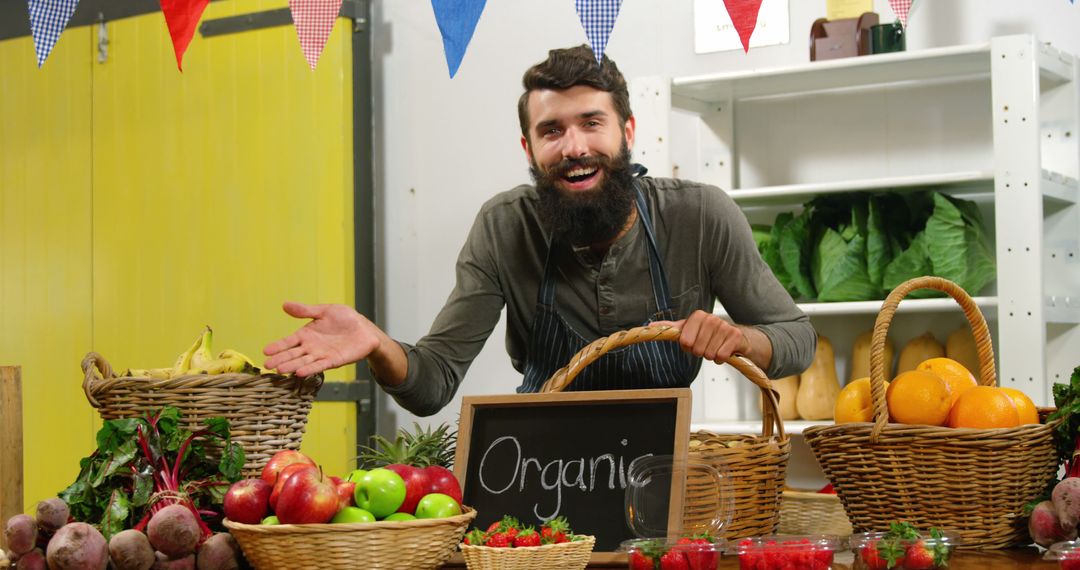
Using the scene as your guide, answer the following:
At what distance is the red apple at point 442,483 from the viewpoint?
1.50 metres

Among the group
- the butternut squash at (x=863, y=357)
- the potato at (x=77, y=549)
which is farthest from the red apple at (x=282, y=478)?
the butternut squash at (x=863, y=357)

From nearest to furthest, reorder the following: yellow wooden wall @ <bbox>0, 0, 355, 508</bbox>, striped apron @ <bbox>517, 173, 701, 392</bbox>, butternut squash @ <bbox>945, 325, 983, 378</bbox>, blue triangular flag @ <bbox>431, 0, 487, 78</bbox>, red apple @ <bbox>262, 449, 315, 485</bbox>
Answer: red apple @ <bbox>262, 449, 315, 485</bbox>, striped apron @ <bbox>517, 173, 701, 392</bbox>, blue triangular flag @ <bbox>431, 0, 487, 78</bbox>, butternut squash @ <bbox>945, 325, 983, 378</bbox>, yellow wooden wall @ <bbox>0, 0, 355, 508</bbox>

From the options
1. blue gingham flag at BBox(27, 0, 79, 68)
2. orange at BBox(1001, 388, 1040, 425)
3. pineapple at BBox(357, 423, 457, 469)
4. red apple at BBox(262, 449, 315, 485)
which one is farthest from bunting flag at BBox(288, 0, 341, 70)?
orange at BBox(1001, 388, 1040, 425)

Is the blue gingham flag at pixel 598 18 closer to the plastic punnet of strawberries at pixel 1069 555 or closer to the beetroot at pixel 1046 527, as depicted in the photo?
the beetroot at pixel 1046 527

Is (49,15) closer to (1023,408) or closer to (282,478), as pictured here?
(282,478)

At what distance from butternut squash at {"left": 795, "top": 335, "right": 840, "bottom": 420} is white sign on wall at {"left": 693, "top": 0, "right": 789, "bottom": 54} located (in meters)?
1.06

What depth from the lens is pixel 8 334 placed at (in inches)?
191

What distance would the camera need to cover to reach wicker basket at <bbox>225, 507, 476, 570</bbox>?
1372mm

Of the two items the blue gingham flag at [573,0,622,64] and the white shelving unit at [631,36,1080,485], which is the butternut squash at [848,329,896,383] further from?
the blue gingham flag at [573,0,622,64]

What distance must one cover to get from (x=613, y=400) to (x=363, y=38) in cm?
308

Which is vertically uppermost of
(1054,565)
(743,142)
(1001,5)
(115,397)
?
(1001,5)

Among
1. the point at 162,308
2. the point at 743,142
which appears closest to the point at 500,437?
the point at 743,142

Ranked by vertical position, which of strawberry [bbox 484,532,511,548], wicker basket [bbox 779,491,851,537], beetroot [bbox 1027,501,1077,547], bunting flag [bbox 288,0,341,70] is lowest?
wicker basket [bbox 779,491,851,537]

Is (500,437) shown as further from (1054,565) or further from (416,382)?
(1054,565)
